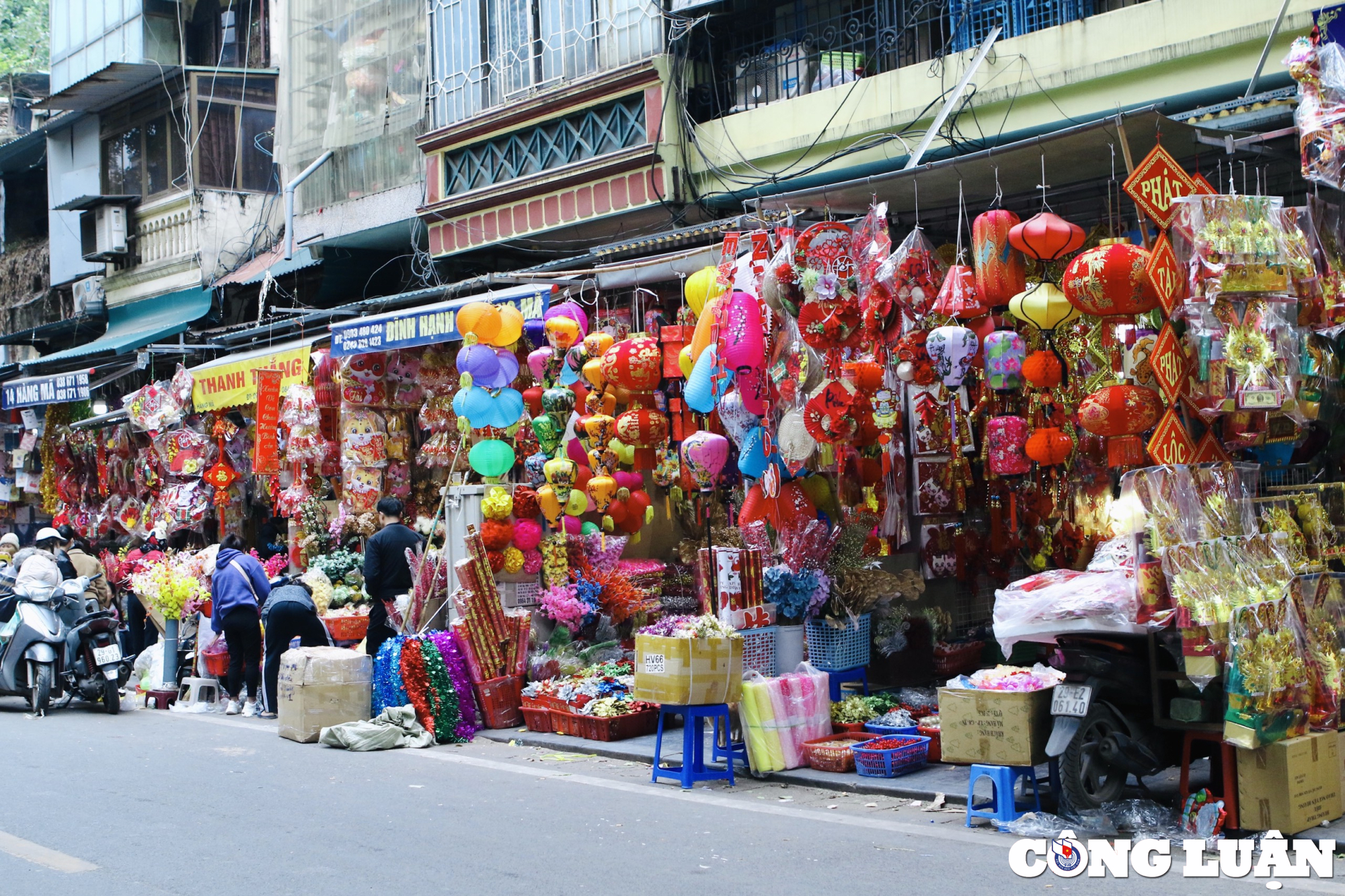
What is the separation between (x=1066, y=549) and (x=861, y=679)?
2.36 metres

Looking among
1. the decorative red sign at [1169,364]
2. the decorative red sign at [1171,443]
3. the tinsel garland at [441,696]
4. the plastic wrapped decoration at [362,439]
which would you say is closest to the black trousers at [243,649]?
the tinsel garland at [441,696]

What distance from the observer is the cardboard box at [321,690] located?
34.7 ft

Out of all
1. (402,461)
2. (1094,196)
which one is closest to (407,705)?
(402,461)

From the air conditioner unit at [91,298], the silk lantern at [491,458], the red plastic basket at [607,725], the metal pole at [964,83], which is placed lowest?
the red plastic basket at [607,725]

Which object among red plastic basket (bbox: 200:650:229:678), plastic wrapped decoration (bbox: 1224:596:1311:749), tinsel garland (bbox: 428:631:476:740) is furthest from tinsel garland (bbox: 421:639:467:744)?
plastic wrapped decoration (bbox: 1224:596:1311:749)

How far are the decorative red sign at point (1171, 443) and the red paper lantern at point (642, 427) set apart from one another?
4.42 m

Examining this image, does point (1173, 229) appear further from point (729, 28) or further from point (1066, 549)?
point (729, 28)

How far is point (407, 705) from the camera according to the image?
1065 cm

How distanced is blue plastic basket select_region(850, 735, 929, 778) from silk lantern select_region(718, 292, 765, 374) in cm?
271

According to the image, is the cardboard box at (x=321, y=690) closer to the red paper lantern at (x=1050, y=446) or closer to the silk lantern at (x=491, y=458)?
the silk lantern at (x=491, y=458)

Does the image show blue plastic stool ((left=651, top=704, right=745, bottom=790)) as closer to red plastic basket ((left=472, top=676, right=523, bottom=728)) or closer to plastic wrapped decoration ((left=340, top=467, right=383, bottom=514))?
red plastic basket ((left=472, top=676, right=523, bottom=728))

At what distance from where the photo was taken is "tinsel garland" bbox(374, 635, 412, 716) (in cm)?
1070


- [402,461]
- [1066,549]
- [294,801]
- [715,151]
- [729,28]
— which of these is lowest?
[294,801]

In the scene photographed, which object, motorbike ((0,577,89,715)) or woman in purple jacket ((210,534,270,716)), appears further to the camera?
motorbike ((0,577,89,715))
